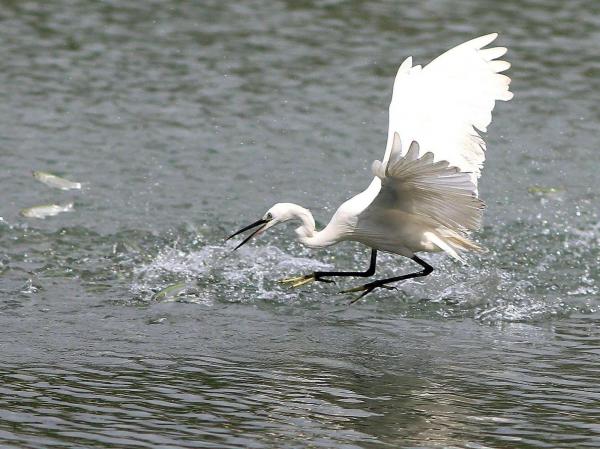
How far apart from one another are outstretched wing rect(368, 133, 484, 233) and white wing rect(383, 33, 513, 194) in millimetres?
512

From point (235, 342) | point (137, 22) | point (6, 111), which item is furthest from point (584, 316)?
point (137, 22)

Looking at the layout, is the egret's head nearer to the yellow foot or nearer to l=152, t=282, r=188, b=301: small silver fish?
the yellow foot

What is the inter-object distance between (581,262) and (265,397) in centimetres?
397

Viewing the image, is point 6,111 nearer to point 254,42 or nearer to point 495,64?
point 254,42

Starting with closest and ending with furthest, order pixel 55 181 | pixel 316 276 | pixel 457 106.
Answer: pixel 457 106
pixel 316 276
pixel 55 181

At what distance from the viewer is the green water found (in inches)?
277

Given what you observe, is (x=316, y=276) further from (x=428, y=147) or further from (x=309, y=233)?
(x=428, y=147)

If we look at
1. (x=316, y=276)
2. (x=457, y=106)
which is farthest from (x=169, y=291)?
(x=457, y=106)

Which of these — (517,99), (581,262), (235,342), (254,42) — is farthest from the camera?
(254,42)

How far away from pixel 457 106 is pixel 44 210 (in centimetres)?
380

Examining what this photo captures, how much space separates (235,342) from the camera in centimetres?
833

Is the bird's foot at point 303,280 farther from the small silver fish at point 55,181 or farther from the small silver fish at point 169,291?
the small silver fish at point 55,181

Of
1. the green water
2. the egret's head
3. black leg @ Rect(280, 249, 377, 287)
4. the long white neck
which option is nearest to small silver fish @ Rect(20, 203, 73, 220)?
the green water

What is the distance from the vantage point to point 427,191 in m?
7.94
